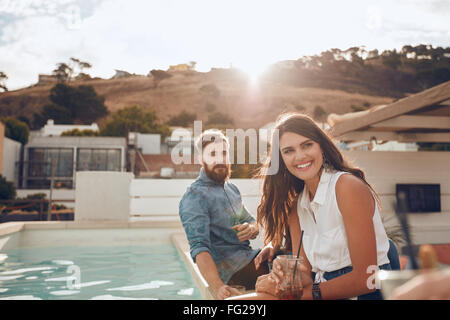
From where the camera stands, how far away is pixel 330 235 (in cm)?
120

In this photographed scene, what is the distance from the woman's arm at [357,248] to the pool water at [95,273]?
204 cm

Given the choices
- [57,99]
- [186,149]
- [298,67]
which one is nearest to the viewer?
[186,149]

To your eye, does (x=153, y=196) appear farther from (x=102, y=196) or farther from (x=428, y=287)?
(x=428, y=287)

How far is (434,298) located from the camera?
52cm

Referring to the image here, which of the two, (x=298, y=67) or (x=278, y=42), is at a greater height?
(x=298, y=67)

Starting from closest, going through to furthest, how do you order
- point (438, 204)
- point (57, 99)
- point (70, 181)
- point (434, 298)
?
point (434, 298) < point (438, 204) < point (70, 181) < point (57, 99)

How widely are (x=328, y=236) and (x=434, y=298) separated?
0.69 m

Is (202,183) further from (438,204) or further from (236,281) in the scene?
(438,204)

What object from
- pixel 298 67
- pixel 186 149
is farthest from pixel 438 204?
pixel 298 67

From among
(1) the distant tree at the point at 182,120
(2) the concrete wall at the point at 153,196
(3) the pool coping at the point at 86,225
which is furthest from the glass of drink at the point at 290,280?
(1) the distant tree at the point at 182,120

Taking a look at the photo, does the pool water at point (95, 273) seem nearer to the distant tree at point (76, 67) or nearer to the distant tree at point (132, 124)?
the distant tree at point (76, 67)

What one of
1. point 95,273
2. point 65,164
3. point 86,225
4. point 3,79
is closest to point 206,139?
point 3,79

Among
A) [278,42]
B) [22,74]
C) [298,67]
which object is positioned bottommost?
[22,74]

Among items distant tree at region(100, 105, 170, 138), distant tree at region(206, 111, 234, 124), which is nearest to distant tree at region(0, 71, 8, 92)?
distant tree at region(100, 105, 170, 138)
